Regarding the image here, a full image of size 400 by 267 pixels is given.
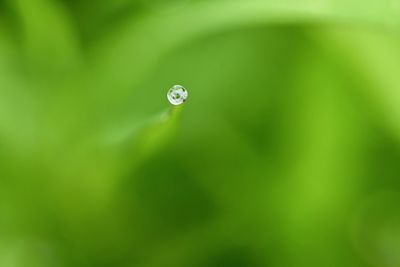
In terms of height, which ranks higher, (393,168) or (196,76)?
(196,76)

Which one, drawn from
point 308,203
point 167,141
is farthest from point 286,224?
point 167,141

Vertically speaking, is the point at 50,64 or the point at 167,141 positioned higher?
the point at 50,64

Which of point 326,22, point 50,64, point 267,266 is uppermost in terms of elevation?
Answer: point 50,64

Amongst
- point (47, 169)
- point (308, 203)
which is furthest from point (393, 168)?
point (47, 169)

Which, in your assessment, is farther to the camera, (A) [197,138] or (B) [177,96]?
(A) [197,138]

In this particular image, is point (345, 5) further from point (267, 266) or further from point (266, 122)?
point (267, 266)

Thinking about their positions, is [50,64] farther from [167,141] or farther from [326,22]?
[326,22]
